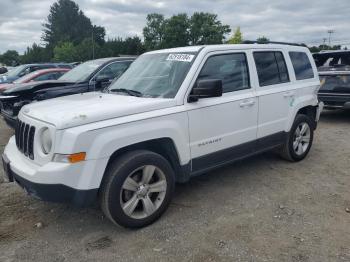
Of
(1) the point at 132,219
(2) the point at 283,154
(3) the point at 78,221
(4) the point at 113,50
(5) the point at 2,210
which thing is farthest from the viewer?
(4) the point at 113,50

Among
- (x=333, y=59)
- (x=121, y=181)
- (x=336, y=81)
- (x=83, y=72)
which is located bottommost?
(x=121, y=181)

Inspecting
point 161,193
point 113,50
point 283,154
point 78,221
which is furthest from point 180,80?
point 113,50

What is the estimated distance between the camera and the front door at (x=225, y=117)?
400 centimetres

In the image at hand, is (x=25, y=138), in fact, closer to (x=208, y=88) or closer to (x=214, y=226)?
(x=208, y=88)

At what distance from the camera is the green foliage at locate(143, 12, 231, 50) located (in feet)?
230

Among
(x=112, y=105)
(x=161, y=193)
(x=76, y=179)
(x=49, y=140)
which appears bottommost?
(x=161, y=193)

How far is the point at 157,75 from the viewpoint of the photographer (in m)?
4.27

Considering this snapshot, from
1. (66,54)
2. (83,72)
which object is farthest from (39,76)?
(66,54)

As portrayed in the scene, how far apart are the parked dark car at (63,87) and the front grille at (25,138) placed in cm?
285

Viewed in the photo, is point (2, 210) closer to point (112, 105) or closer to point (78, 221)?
point (78, 221)

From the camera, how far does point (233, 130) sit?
4375 mm

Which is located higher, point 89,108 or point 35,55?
point 35,55

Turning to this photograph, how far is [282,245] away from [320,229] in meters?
0.54

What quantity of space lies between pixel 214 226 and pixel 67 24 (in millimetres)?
102190
